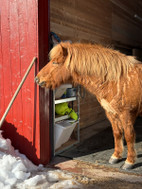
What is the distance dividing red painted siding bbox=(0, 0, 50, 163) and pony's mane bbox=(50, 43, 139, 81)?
1.45 feet

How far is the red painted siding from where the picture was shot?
259 centimetres

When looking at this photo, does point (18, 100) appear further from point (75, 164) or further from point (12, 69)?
point (75, 164)

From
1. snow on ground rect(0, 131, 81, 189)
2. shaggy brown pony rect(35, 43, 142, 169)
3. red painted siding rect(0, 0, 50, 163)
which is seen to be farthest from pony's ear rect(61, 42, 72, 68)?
snow on ground rect(0, 131, 81, 189)

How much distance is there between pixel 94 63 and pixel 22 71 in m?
0.99

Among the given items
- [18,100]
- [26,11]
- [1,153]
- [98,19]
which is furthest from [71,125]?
[98,19]

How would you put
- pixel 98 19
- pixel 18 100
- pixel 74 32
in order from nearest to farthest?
pixel 18 100, pixel 74 32, pixel 98 19

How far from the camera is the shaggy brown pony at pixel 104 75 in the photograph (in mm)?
2459

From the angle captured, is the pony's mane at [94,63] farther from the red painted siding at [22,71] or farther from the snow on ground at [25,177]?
the snow on ground at [25,177]

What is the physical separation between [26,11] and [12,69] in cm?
81

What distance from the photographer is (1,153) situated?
2434 mm

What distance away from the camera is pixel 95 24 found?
189 inches

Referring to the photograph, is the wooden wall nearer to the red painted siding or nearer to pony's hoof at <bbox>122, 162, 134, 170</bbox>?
the red painted siding

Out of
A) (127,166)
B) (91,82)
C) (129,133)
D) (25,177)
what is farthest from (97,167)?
(91,82)

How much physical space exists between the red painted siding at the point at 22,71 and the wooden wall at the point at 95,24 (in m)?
0.82
